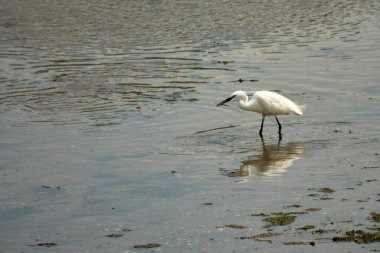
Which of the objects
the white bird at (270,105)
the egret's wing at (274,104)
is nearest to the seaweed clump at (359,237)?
the white bird at (270,105)

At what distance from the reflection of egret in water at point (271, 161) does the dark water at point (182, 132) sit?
5cm

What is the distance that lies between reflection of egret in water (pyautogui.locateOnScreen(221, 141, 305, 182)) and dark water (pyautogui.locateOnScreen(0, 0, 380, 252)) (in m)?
0.05

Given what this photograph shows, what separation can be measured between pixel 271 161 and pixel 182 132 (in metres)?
2.37

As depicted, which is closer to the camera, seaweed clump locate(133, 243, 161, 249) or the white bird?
seaweed clump locate(133, 243, 161, 249)

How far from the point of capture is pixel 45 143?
15.2 m

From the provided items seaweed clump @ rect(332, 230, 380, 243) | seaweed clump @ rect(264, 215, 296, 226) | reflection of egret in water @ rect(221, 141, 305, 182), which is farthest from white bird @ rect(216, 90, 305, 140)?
seaweed clump @ rect(332, 230, 380, 243)

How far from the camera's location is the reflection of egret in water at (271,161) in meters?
13.1

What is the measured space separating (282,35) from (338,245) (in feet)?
A: 54.6

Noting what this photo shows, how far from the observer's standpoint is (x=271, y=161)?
13938 millimetres

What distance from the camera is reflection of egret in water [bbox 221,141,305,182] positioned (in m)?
13.1

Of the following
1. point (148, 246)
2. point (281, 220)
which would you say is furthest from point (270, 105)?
point (148, 246)

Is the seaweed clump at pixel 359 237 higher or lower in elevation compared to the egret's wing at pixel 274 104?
lower

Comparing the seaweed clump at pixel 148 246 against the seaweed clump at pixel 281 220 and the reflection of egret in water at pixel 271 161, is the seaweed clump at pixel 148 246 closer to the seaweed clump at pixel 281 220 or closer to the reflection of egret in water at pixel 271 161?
the seaweed clump at pixel 281 220

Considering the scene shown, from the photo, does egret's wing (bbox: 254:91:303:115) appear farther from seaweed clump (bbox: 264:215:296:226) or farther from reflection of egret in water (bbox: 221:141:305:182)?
seaweed clump (bbox: 264:215:296:226)
